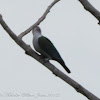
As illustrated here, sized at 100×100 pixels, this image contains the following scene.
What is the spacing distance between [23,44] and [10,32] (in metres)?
0.22

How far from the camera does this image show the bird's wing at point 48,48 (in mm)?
6176

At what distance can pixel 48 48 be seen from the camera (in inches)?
252

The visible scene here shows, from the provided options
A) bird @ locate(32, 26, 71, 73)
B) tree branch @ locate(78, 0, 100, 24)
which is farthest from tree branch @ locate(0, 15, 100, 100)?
bird @ locate(32, 26, 71, 73)

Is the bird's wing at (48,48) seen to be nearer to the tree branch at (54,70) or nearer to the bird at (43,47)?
the bird at (43,47)

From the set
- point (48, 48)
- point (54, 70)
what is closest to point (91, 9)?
point (54, 70)

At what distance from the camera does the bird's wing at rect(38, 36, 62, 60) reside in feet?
20.3

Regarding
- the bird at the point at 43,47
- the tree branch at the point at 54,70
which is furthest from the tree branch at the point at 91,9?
the bird at the point at 43,47

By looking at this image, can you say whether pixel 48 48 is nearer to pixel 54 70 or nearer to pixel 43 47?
pixel 43 47

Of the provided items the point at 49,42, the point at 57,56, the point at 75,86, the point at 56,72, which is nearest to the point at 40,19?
the point at 56,72

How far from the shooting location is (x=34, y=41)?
20.9ft

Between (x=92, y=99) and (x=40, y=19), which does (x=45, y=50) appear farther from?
(x=92, y=99)

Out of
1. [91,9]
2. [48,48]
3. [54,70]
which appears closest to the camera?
[91,9]

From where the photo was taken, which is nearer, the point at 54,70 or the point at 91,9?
the point at 91,9

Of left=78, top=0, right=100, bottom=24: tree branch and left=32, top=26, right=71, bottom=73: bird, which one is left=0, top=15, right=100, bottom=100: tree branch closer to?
left=78, top=0, right=100, bottom=24: tree branch
